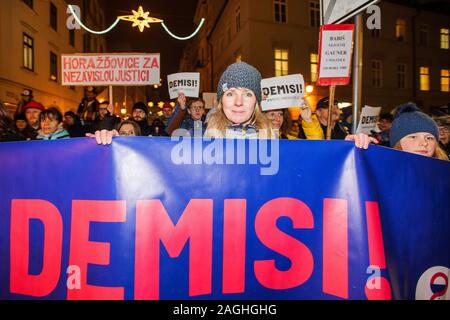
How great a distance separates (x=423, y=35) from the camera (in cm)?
2741

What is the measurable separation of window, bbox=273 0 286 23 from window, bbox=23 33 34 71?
549 inches

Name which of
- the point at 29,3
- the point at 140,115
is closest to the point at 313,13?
the point at 29,3

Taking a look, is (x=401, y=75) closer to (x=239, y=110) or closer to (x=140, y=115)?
(x=140, y=115)

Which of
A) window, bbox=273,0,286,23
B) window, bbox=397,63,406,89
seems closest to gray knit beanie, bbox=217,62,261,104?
window, bbox=273,0,286,23

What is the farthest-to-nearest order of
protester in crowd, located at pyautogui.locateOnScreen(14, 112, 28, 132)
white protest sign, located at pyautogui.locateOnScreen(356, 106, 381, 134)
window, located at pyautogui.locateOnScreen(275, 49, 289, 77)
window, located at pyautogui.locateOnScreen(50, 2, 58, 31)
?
window, located at pyautogui.locateOnScreen(275, 49, 289, 77)
window, located at pyautogui.locateOnScreen(50, 2, 58, 31)
white protest sign, located at pyautogui.locateOnScreen(356, 106, 381, 134)
protester in crowd, located at pyautogui.locateOnScreen(14, 112, 28, 132)

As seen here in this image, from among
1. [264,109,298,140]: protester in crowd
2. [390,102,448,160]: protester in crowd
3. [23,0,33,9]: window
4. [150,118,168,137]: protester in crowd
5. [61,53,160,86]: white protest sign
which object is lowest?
[390,102,448,160]: protester in crowd

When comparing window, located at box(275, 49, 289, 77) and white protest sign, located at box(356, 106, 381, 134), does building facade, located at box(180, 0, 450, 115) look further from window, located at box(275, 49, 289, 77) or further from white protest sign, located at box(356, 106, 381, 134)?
white protest sign, located at box(356, 106, 381, 134)

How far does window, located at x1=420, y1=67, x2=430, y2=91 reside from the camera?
89.5ft

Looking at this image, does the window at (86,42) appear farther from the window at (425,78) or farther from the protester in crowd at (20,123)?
the window at (425,78)

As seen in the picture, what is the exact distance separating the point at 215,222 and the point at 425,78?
29.9 meters

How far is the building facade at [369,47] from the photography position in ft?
74.5

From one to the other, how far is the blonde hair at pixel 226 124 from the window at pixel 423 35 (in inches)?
1155

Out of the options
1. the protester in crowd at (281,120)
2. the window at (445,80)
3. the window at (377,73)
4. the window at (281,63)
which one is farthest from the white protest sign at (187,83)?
the window at (445,80)

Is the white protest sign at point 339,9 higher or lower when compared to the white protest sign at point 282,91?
higher
